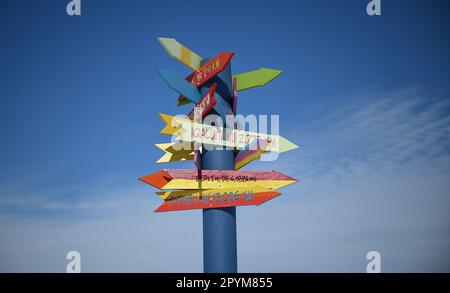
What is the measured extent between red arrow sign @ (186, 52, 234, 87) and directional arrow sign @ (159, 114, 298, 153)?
130 centimetres

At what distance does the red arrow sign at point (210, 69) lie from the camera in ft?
41.6

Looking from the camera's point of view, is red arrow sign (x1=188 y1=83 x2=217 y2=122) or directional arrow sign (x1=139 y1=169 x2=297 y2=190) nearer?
directional arrow sign (x1=139 y1=169 x2=297 y2=190)

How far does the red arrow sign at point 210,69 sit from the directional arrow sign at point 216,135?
130cm

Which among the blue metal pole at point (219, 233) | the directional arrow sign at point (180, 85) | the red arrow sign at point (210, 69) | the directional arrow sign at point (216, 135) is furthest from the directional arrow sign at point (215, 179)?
the red arrow sign at point (210, 69)

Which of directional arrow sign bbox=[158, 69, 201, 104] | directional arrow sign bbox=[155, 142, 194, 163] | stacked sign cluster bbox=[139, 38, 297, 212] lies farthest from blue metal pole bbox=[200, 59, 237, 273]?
directional arrow sign bbox=[158, 69, 201, 104]

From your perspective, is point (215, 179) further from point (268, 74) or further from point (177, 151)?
point (268, 74)

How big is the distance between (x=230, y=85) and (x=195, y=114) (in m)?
1.46

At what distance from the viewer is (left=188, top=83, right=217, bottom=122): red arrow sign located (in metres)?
12.6

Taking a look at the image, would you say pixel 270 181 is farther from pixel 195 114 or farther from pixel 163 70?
pixel 163 70

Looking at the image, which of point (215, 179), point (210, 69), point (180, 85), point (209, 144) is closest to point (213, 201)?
point (215, 179)

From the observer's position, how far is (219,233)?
1269 cm

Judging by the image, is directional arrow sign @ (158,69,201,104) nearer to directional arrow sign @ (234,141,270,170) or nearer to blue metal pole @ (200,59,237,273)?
blue metal pole @ (200,59,237,273)

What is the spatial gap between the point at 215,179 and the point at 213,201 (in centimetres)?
61
